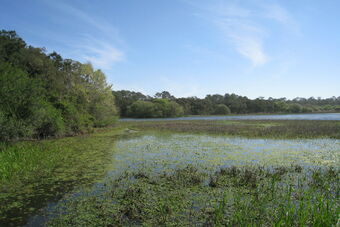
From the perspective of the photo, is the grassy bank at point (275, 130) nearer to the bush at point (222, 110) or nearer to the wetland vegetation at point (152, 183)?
the wetland vegetation at point (152, 183)

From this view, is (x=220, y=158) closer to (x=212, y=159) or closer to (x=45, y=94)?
(x=212, y=159)

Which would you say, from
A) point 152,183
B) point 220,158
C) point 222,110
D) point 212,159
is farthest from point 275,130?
point 222,110

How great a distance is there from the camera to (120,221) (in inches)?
179

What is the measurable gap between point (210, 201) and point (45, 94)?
1877 cm

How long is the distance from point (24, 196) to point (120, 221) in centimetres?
326

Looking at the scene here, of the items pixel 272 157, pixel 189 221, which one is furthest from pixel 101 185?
pixel 272 157

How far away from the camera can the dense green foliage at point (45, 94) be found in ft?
42.8

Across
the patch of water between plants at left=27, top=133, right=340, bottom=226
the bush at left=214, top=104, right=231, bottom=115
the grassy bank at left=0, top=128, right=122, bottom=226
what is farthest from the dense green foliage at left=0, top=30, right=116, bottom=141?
the bush at left=214, top=104, right=231, bottom=115

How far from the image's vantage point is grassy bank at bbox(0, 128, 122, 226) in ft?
17.7

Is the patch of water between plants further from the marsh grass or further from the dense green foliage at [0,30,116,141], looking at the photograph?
the dense green foliage at [0,30,116,141]

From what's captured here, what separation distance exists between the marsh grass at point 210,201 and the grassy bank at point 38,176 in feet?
3.19

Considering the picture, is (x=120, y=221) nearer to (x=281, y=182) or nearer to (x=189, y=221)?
(x=189, y=221)

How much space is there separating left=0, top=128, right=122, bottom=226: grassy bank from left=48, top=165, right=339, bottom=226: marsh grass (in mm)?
972

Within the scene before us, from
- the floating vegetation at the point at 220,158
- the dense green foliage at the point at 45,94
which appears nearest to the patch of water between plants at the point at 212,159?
the floating vegetation at the point at 220,158
